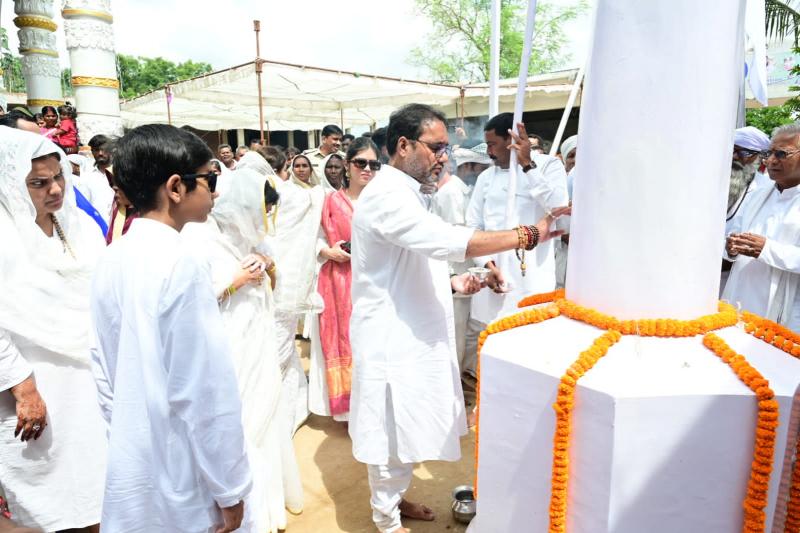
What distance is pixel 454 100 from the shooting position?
11742 mm

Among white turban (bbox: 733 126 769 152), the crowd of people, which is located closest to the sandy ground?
the crowd of people

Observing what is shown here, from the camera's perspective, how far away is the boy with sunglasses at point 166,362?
141 centimetres

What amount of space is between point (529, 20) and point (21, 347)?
2.39 metres

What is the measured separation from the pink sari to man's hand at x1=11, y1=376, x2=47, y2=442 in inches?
75.2

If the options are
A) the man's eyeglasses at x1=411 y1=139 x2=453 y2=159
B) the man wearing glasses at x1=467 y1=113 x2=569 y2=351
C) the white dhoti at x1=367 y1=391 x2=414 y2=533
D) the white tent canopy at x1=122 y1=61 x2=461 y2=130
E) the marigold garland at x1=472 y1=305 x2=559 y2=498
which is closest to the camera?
the marigold garland at x1=472 y1=305 x2=559 y2=498

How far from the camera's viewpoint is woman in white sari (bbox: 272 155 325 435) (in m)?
3.62

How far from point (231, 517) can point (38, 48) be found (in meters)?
10.9

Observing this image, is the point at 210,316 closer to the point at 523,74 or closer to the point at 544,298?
the point at 544,298

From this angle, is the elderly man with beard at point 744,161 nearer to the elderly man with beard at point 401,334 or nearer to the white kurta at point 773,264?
the white kurta at point 773,264

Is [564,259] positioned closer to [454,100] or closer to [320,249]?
[320,249]

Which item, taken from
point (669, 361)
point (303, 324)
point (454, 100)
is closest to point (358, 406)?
point (669, 361)

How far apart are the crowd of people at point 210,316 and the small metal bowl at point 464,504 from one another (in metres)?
0.17

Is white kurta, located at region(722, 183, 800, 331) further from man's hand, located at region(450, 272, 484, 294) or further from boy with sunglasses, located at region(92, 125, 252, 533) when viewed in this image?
boy with sunglasses, located at region(92, 125, 252, 533)

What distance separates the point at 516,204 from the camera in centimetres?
372
